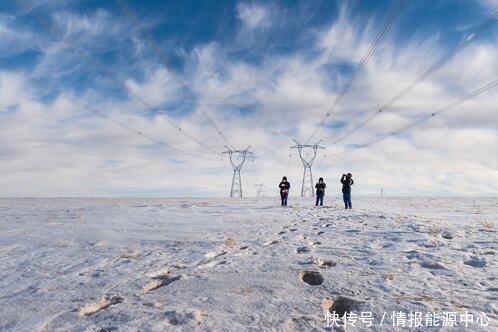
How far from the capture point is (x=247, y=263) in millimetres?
6773

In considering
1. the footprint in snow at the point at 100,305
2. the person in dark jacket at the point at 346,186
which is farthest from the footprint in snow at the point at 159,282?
the person in dark jacket at the point at 346,186

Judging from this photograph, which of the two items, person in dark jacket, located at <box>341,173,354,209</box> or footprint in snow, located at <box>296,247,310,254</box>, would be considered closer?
footprint in snow, located at <box>296,247,310,254</box>

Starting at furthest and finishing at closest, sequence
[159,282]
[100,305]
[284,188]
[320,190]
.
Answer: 1. [284,188]
2. [320,190]
3. [159,282]
4. [100,305]

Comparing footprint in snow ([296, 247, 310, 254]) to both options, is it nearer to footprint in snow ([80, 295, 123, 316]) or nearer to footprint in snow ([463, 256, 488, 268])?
footprint in snow ([463, 256, 488, 268])

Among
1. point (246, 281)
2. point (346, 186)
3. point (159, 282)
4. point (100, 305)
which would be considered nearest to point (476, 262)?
point (246, 281)

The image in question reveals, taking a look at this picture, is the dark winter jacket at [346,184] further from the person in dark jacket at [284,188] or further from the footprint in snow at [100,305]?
the footprint in snow at [100,305]

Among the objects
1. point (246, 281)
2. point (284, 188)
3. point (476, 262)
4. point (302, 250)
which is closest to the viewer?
point (246, 281)

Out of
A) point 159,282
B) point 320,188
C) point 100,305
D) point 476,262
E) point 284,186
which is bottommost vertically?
point 100,305

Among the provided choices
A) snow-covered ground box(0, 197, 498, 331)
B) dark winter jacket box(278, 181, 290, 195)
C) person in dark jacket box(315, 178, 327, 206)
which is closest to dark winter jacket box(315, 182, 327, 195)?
person in dark jacket box(315, 178, 327, 206)

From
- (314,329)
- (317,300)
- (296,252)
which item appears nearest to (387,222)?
(296,252)

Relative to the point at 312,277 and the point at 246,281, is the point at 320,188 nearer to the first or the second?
the point at 312,277

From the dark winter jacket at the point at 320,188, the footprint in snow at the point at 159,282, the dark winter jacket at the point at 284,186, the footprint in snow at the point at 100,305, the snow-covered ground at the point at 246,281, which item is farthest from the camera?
Result: the dark winter jacket at the point at 284,186

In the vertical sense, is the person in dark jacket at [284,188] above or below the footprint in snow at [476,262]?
above

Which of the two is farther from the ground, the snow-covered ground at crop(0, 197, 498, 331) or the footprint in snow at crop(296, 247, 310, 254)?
the footprint in snow at crop(296, 247, 310, 254)
